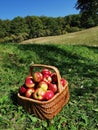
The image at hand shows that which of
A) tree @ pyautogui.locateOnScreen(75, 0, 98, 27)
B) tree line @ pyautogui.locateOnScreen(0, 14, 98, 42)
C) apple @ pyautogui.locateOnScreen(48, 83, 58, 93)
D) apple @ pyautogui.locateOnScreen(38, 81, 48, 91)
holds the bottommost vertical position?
apple @ pyautogui.locateOnScreen(48, 83, 58, 93)

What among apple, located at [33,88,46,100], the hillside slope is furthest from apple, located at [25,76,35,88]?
the hillside slope

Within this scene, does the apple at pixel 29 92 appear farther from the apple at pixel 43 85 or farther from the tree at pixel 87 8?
the tree at pixel 87 8

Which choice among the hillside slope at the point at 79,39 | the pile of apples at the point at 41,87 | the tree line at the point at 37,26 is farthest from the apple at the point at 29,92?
the tree line at the point at 37,26

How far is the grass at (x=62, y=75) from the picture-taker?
5547 mm

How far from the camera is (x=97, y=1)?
28828mm

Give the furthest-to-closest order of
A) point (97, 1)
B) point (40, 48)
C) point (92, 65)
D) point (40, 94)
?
point (97, 1), point (40, 48), point (92, 65), point (40, 94)

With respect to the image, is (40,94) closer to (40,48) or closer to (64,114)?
(64,114)

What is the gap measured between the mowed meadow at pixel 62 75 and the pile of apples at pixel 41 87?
0.40 m

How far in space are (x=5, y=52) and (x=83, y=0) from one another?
20970mm

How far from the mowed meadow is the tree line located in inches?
2757

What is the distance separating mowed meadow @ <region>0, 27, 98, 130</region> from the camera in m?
5.55

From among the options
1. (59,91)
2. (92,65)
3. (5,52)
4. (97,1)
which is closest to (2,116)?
(59,91)

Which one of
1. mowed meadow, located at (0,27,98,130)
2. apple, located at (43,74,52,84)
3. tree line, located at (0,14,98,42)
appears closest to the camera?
mowed meadow, located at (0,27,98,130)

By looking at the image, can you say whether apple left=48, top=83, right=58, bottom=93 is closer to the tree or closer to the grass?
the grass
